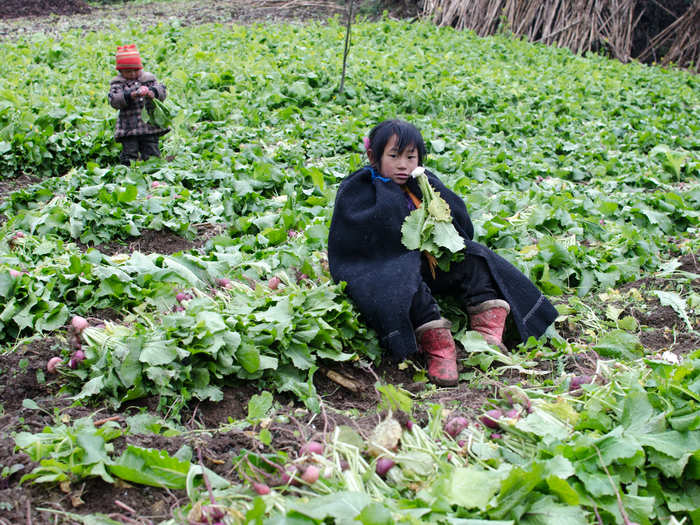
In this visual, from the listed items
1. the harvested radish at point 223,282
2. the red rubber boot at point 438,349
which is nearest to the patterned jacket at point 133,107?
the harvested radish at point 223,282

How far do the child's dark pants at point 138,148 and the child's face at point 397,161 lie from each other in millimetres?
2968

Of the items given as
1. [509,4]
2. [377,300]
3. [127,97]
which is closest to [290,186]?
[127,97]

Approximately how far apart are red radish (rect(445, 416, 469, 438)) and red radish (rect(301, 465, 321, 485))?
1.95 feet

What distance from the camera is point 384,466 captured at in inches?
82.2

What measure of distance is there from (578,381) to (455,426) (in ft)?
2.11

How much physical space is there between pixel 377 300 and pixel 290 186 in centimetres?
217

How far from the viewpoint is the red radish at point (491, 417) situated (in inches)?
93.4

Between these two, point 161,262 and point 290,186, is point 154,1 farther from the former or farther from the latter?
point 161,262

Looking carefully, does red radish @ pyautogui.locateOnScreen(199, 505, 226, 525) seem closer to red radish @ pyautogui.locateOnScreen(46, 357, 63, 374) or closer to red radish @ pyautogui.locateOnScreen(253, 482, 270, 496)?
red radish @ pyautogui.locateOnScreen(253, 482, 270, 496)

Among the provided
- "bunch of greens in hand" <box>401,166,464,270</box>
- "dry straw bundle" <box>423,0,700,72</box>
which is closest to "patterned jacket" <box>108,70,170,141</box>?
"bunch of greens in hand" <box>401,166,464,270</box>

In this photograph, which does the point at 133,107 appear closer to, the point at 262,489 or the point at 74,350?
the point at 74,350

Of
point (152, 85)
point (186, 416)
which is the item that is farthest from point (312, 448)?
point (152, 85)

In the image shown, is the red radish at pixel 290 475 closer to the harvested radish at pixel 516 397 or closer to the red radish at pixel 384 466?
the red radish at pixel 384 466

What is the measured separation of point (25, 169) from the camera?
546 centimetres
